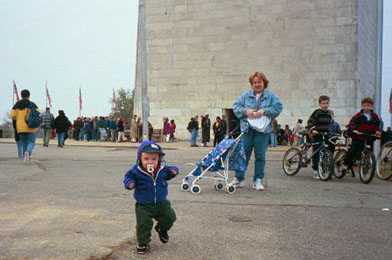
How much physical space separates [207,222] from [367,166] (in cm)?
516

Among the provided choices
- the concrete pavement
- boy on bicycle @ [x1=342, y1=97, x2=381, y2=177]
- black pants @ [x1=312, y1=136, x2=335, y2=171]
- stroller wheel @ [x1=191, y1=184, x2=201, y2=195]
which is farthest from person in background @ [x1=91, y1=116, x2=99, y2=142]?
stroller wheel @ [x1=191, y1=184, x2=201, y2=195]

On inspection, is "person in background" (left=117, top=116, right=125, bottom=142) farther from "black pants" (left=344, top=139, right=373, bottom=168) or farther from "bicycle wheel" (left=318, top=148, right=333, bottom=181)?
"black pants" (left=344, top=139, right=373, bottom=168)

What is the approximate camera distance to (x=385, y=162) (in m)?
9.62

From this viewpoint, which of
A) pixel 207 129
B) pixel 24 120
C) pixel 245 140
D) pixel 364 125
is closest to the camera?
pixel 245 140

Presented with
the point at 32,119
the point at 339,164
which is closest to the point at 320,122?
the point at 339,164

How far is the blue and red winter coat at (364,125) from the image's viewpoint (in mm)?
9219

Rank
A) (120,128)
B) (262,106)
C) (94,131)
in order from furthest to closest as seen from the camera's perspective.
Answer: (94,131)
(120,128)
(262,106)

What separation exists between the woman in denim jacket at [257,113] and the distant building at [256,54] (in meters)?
21.6

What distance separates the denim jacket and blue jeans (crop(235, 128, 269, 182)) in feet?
0.56

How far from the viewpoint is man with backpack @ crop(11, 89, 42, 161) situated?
38.2 ft

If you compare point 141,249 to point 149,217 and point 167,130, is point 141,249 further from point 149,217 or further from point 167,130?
point 167,130

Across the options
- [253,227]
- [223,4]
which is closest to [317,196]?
[253,227]

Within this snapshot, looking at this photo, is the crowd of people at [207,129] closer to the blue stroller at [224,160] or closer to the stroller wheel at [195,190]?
the blue stroller at [224,160]

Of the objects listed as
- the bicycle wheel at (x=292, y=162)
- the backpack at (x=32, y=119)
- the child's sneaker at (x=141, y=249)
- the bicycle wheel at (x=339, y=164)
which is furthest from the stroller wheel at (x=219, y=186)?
the backpack at (x=32, y=119)
